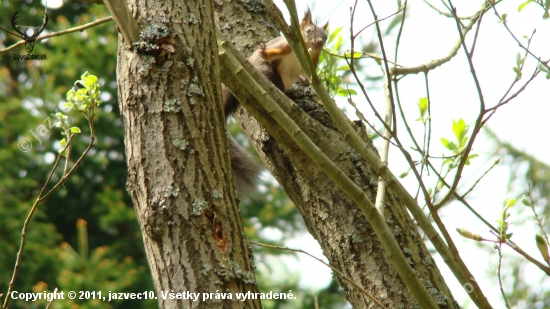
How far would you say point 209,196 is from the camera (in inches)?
52.3

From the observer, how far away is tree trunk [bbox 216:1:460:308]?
68.9 inches

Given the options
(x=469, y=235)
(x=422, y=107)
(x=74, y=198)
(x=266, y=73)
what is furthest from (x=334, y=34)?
(x=74, y=198)

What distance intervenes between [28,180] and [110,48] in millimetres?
1769

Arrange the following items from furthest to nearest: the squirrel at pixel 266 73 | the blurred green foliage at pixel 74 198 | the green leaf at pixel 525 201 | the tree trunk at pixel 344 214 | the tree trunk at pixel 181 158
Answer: the blurred green foliage at pixel 74 198, the squirrel at pixel 266 73, the tree trunk at pixel 344 214, the green leaf at pixel 525 201, the tree trunk at pixel 181 158

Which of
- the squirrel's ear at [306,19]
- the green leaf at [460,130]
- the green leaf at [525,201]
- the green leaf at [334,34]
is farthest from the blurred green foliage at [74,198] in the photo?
the green leaf at [525,201]

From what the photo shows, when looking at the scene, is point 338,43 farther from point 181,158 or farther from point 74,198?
point 74,198

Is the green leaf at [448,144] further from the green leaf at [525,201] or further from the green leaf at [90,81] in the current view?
the green leaf at [90,81]

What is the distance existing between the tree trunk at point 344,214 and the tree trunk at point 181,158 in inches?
10.3

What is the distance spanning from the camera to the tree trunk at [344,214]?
1.75m

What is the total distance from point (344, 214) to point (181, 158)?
0.73 metres

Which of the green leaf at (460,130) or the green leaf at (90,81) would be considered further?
the green leaf at (460,130)

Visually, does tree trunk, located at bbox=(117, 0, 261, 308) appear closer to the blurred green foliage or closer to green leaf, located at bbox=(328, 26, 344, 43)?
green leaf, located at bbox=(328, 26, 344, 43)

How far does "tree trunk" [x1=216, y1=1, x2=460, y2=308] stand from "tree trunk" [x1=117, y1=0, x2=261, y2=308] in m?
0.26

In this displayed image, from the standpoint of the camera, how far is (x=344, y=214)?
6.18 ft
